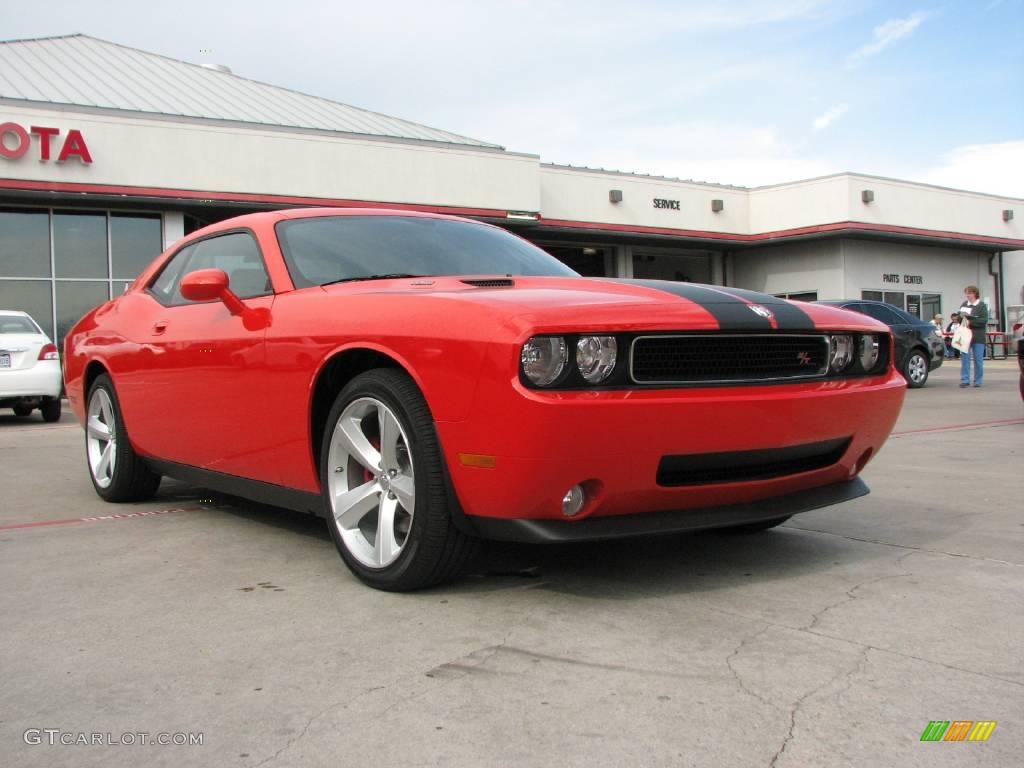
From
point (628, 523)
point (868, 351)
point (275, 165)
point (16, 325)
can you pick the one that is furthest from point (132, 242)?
A: point (628, 523)

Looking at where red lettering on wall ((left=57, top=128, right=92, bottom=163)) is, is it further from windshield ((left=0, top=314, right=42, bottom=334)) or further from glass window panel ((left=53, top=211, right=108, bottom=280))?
windshield ((left=0, top=314, right=42, bottom=334))

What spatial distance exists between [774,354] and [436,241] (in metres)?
1.71

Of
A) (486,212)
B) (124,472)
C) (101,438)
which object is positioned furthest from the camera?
(486,212)

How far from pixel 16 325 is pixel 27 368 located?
849mm

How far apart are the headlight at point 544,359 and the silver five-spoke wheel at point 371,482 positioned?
20.6 inches

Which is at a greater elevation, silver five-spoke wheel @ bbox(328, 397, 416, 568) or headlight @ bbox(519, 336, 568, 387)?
headlight @ bbox(519, 336, 568, 387)

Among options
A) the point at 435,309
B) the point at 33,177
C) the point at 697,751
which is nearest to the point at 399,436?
the point at 435,309

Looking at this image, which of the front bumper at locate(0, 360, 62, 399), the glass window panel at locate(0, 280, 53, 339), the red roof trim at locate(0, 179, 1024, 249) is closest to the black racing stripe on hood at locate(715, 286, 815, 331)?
the red roof trim at locate(0, 179, 1024, 249)

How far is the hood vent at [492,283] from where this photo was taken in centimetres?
356

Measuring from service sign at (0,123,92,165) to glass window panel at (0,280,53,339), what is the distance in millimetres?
2400

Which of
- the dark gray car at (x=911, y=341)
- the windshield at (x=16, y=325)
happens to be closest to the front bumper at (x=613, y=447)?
the windshield at (x=16, y=325)

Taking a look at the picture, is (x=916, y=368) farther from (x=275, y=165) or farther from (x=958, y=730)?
(x=958, y=730)

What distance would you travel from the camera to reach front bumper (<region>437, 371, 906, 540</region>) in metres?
2.89

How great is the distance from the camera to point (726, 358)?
128 inches
